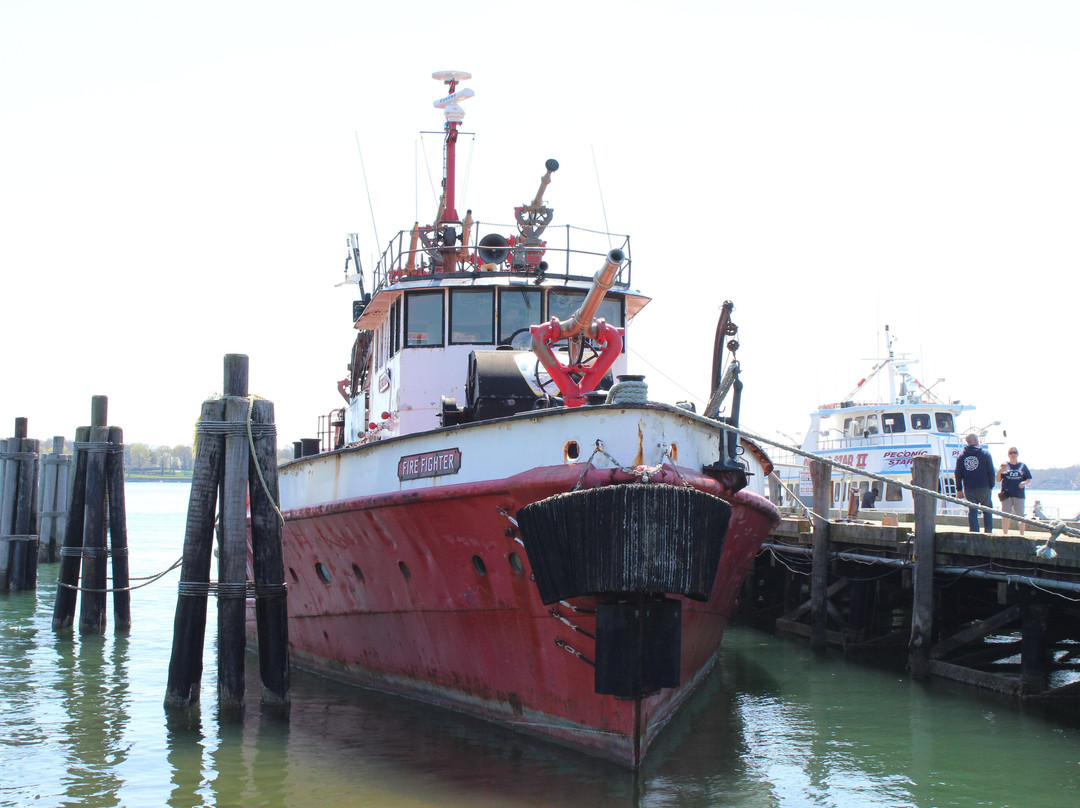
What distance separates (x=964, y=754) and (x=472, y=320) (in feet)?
21.1

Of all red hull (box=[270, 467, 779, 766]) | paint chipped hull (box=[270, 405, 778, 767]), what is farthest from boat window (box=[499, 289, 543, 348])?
red hull (box=[270, 467, 779, 766])

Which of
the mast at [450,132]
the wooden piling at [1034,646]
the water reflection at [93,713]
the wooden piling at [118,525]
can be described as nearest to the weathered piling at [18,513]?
the wooden piling at [118,525]

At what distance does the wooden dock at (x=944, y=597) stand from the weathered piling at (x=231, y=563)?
22.1 feet

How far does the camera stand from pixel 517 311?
1162 cm

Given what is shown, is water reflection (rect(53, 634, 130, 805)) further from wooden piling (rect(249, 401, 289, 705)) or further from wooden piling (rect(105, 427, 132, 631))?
wooden piling (rect(249, 401, 289, 705))

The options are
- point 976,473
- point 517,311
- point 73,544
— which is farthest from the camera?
point 73,544

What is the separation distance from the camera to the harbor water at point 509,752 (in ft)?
26.0

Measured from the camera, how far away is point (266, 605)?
383 inches

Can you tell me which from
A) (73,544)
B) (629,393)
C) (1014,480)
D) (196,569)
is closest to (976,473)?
(1014,480)

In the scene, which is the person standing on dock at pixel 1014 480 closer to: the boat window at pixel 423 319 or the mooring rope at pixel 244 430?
the boat window at pixel 423 319

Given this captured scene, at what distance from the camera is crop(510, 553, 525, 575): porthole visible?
846cm

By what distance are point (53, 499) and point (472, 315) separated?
1734 cm

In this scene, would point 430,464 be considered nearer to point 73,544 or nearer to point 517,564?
point 517,564

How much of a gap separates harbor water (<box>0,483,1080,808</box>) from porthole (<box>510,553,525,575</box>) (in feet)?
4.98
